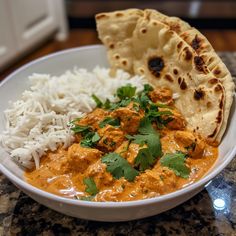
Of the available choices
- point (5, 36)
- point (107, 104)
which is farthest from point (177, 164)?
point (5, 36)

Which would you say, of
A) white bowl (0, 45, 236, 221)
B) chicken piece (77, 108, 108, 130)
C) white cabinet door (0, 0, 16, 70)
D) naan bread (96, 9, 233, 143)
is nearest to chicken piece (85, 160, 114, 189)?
white bowl (0, 45, 236, 221)

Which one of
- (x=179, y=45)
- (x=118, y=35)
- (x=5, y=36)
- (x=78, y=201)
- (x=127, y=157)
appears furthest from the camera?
(x=5, y=36)

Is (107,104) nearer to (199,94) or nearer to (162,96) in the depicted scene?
(162,96)

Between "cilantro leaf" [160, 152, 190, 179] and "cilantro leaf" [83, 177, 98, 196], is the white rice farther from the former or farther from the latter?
"cilantro leaf" [160, 152, 190, 179]

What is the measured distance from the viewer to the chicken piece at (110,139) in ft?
3.24

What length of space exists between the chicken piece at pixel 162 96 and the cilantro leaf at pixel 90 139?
0.98 ft

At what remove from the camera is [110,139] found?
0.99m

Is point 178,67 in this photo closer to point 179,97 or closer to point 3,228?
point 179,97

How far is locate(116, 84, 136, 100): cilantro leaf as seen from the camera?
126 cm

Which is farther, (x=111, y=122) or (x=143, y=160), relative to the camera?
(x=111, y=122)

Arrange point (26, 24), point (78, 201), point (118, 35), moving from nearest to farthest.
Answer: point (78, 201)
point (118, 35)
point (26, 24)

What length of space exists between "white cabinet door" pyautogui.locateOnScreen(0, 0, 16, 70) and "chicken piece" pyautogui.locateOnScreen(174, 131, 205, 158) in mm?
2024

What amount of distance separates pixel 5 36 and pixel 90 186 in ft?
6.92

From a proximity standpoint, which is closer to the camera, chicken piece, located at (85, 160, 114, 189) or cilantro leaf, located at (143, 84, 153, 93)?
chicken piece, located at (85, 160, 114, 189)
